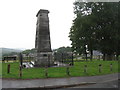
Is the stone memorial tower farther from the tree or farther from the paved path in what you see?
the tree

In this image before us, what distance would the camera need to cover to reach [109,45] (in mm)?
31938

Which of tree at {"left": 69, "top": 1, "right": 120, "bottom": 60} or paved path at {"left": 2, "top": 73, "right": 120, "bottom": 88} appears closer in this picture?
paved path at {"left": 2, "top": 73, "right": 120, "bottom": 88}

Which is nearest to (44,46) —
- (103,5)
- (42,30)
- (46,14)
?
(42,30)

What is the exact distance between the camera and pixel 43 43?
766 inches

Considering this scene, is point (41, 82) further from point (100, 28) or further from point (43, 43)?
point (100, 28)

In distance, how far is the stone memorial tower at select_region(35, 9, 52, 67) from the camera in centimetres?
1942

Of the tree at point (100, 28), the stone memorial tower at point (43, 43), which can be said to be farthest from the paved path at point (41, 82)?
the tree at point (100, 28)

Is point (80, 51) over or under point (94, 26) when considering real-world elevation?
under

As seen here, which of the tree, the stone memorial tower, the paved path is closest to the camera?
the paved path

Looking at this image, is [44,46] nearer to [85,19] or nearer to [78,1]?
[85,19]

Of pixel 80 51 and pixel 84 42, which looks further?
pixel 80 51

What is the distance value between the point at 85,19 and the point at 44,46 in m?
14.1

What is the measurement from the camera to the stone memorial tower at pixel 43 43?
19.4 metres

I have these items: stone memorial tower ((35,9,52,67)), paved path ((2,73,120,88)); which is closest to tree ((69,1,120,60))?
stone memorial tower ((35,9,52,67))
